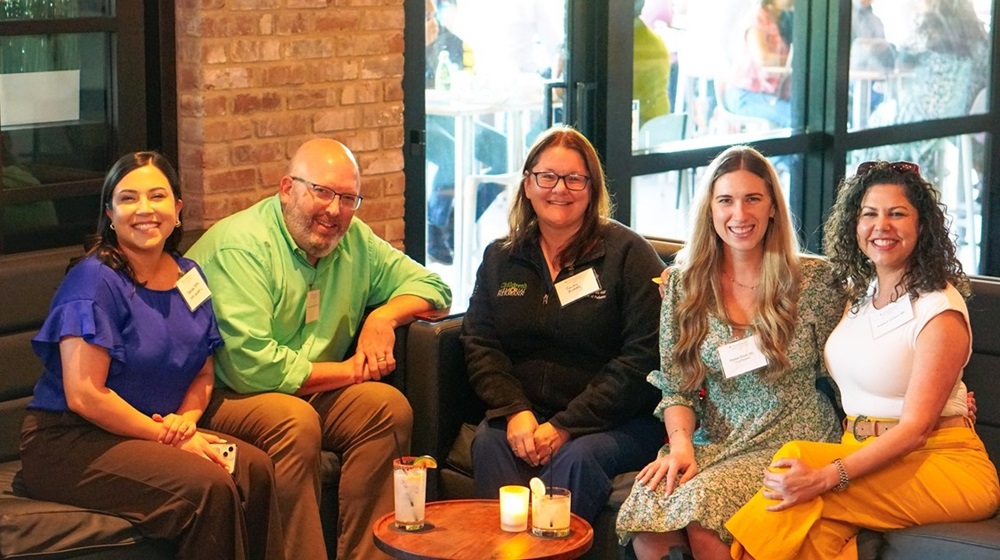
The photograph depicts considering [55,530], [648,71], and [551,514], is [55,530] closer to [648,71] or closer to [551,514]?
[551,514]

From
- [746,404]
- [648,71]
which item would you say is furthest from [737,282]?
[648,71]

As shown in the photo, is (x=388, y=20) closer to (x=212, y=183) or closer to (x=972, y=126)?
(x=212, y=183)

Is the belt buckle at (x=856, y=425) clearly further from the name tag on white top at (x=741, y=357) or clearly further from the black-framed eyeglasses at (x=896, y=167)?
the black-framed eyeglasses at (x=896, y=167)

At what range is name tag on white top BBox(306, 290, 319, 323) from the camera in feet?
12.0

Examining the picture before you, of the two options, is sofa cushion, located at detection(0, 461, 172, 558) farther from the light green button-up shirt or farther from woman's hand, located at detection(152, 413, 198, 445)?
the light green button-up shirt

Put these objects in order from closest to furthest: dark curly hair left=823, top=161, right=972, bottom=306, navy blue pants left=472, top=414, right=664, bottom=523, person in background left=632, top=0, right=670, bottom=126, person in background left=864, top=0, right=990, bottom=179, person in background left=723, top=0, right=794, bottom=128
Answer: dark curly hair left=823, top=161, right=972, bottom=306, navy blue pants left=472, top=414, right=664, bottom=523, person in background left=632, top=0, right=670, bottom=126, person in background left=723, top=0, right=794, bottom=128, person in background left=864, top=0, right=990, bottom=179

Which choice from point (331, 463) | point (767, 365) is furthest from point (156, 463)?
point (767, 365)

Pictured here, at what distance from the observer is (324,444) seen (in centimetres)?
358

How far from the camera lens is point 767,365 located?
322 cm

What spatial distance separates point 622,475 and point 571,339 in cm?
38

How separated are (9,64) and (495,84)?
6.54ft

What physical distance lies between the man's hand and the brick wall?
0.74 metres

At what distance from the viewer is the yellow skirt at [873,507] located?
2.96 metres

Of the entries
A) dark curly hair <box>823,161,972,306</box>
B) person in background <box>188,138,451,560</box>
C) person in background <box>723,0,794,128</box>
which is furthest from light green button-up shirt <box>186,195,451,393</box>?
person in background <box>723,0,794,128</box>
